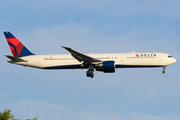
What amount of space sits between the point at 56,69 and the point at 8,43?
A: 388 inches

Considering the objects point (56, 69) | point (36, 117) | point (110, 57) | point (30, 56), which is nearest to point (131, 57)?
point (110, 57)

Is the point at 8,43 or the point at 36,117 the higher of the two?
the point at 8,43

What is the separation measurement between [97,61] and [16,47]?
1453 cm

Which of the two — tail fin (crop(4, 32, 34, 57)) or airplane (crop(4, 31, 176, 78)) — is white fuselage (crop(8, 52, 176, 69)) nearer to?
airplane (crop(4, 31, 176, 78))

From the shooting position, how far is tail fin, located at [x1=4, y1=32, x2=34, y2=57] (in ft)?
A: 174

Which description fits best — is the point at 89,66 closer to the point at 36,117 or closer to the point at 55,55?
the point at 55,55

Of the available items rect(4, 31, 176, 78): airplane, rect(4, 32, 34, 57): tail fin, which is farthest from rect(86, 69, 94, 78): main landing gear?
rect(4, 32, 34, 57): tail fin

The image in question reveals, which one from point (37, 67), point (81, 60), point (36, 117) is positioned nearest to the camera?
point (36, 117)

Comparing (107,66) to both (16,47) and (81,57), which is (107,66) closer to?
(81,57)

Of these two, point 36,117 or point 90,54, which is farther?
point 90,54

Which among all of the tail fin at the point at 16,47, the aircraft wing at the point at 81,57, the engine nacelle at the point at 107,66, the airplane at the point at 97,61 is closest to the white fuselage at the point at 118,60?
the airplane at the point at 97,61

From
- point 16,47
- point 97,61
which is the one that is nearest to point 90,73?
point 97,61

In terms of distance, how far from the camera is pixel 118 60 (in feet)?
160

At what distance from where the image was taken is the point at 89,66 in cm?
4912
